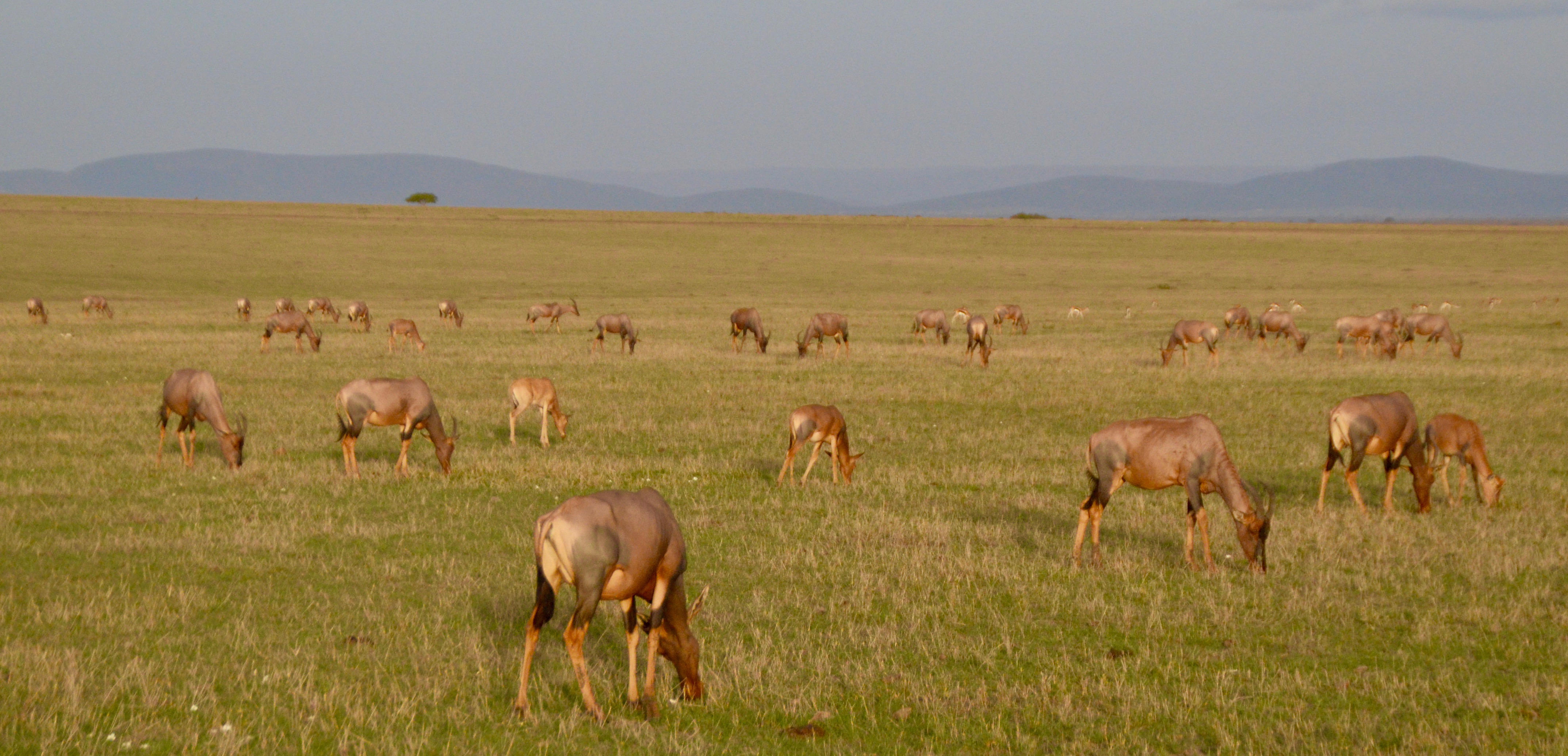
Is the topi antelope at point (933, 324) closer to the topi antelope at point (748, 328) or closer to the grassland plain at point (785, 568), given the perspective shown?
the grassland plain at point (785, 568)

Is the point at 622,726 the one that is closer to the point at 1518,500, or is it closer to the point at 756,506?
the point at 756,506

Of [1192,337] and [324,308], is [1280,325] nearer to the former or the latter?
[1192,337]

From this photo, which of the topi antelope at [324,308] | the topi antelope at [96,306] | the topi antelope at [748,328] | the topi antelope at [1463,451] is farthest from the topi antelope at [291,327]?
the topi antelope at [1463,451]

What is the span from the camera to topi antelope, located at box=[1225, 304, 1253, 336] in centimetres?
4016

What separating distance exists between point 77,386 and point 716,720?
21980 mm

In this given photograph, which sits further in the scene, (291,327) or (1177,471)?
(291,327)

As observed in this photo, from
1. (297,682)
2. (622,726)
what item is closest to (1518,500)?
(622,726)

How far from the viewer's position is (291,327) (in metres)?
33.8

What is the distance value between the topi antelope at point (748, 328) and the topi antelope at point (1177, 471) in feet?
72.6

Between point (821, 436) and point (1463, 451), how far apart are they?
8521 mm

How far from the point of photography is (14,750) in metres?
7.43

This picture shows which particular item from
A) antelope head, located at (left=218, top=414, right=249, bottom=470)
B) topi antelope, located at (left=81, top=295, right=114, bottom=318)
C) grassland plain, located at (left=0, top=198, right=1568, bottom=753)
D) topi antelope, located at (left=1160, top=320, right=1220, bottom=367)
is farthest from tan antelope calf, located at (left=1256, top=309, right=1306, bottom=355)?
topi antelope, located at (left=81, top=295, right=114, bottom=318)

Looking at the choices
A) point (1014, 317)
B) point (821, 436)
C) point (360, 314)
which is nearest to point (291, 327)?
point (360, 314)

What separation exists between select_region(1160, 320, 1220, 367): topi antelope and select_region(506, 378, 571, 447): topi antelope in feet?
60.7
